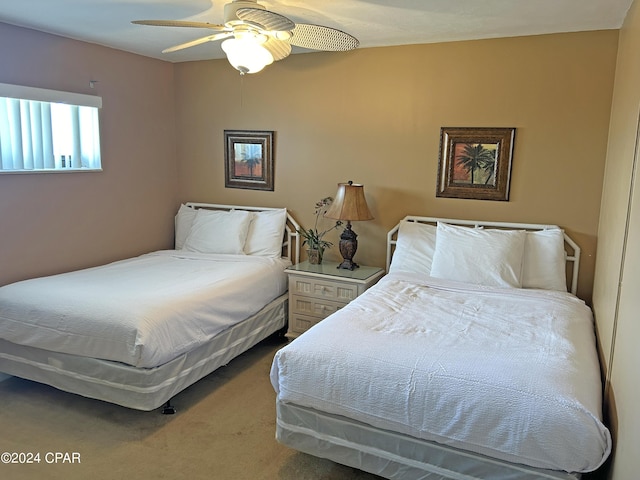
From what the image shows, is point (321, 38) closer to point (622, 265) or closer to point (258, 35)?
point (258, 35)

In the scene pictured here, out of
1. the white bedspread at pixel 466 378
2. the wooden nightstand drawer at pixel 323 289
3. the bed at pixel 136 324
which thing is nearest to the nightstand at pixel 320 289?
the wooden nightstand drawer at pixel 323 289

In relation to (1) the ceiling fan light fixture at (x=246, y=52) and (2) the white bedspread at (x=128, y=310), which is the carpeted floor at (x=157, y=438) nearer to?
(2) the white bedspread at (x=128, y=310)

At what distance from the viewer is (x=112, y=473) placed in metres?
2.32

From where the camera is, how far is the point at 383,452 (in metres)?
2.09

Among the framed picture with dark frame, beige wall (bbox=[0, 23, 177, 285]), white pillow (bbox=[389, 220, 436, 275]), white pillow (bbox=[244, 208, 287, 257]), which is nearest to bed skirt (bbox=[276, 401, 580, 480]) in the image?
white pillow (bbox=[389, 220, 436, 275])

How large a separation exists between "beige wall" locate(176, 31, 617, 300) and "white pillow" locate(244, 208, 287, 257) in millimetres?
155

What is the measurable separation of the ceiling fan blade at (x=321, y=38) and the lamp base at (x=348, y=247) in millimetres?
1448

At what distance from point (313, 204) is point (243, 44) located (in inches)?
73.0

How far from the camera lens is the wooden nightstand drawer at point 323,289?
138 inches

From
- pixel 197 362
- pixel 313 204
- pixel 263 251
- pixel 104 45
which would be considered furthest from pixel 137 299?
pixel 104 45

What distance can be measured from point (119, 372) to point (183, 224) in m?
1.94

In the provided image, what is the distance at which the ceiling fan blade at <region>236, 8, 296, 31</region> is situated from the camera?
2047 mm

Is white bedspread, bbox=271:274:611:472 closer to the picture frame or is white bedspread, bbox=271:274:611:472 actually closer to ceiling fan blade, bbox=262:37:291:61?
the picture frame

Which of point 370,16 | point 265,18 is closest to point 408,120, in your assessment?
point 370,16
